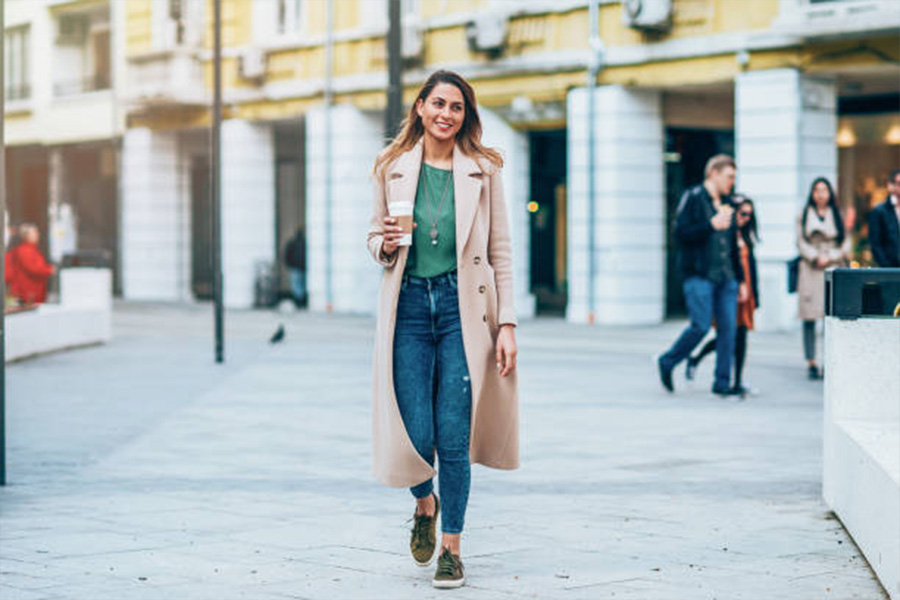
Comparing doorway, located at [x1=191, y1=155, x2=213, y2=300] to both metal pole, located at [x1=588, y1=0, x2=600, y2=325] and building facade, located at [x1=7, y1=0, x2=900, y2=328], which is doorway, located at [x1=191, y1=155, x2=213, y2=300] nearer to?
building facade, located at [x1=7, y1=0, x2=900, y2=328]

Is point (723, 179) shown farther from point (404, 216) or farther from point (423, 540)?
point (404, 216)

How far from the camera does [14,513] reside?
7.93m

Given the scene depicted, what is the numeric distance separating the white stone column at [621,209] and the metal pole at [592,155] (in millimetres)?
49

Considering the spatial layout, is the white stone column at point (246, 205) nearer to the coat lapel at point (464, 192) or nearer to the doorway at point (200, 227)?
the doorway at point (200, 227)

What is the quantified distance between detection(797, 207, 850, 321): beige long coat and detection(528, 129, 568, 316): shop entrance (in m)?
12.8

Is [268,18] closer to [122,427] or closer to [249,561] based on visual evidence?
[122,427]

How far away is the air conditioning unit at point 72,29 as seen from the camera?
3959 cm

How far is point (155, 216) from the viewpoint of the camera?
36.2 meters

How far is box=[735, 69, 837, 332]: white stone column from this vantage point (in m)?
22.7

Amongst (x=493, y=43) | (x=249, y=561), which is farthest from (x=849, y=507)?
(x=493, y=43)

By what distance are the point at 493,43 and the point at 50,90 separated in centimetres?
1710

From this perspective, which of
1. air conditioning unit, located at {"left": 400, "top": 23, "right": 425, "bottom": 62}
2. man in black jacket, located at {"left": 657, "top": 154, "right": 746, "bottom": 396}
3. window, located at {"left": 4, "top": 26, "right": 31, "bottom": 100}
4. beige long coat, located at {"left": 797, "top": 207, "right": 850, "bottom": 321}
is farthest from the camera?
window, located at {"left": 4, "top": 26, "right": 31, "bottom": 100}

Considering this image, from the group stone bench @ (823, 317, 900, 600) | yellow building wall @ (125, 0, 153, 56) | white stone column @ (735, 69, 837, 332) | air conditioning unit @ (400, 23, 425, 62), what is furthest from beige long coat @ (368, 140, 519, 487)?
yellow building wall @ (125, 0, 153, 56)

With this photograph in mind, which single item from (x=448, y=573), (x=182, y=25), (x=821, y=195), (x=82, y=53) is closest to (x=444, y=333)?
(x=448, y=573)
